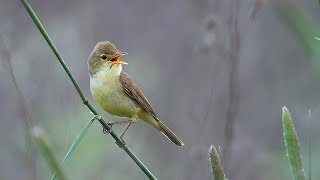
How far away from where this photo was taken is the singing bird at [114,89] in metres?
3.60

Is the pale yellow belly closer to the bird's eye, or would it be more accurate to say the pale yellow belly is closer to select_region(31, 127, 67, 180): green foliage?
the bird's eye

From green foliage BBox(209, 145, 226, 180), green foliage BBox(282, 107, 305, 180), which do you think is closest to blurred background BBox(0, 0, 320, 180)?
green foliage BBox(209, 145, 226, 180)

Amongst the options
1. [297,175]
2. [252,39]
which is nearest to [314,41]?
[297,175]

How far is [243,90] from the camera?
8094 mm

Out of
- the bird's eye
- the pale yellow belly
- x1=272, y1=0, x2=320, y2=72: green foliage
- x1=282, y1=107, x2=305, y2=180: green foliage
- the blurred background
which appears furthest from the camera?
the blurred background

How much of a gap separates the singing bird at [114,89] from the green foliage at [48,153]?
1.97 m

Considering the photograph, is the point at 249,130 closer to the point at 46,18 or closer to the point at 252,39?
the point at 252,39

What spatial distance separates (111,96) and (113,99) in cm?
1

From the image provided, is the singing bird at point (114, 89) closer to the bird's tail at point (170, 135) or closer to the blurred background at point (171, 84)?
the bird's tail at point (170, 135)

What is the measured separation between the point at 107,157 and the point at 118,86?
2098 mm

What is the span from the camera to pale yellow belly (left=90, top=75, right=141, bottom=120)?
3570mm

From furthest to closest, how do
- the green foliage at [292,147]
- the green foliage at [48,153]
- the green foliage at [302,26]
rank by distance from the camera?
the green foliage at [302,26]
the green foliage at [292,147]
the green foliage at [48,153]

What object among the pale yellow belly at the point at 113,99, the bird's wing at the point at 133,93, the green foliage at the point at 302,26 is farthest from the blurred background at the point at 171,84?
the green foliage at the point at 302,26

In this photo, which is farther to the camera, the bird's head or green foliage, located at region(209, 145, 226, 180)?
the bird's head
